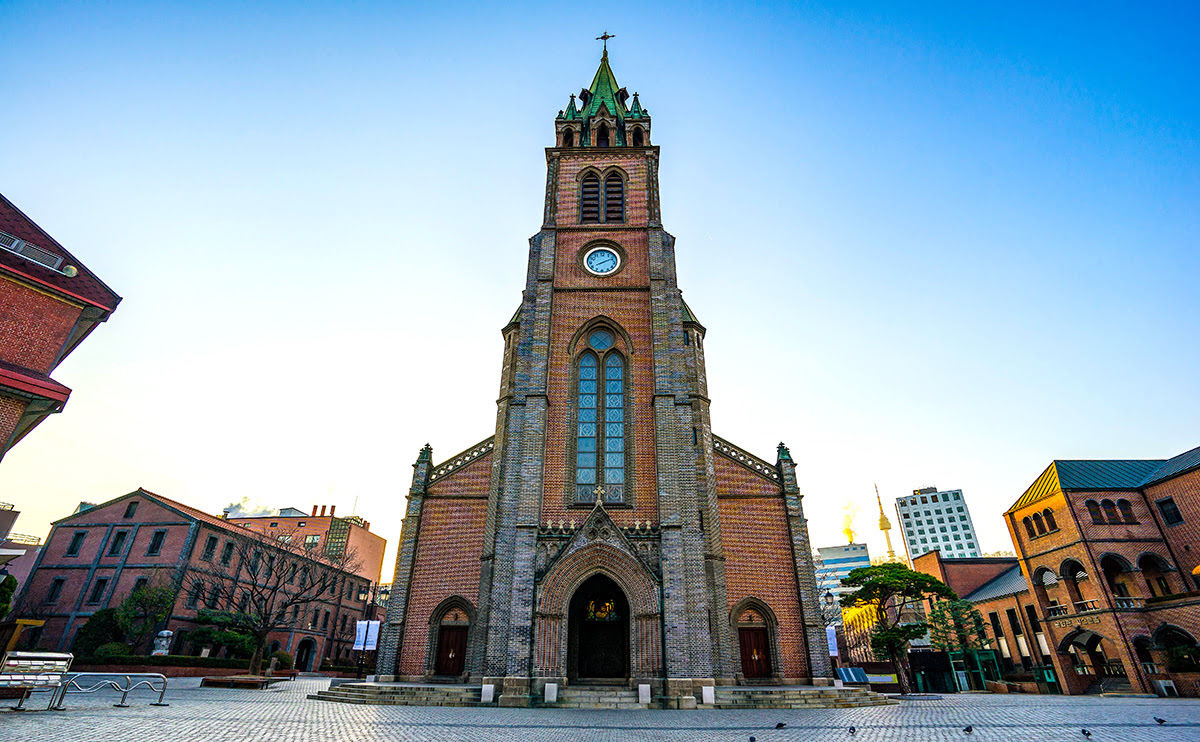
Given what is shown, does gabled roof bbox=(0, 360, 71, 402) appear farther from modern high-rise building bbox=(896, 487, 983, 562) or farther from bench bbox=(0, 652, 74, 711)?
modern high-rise building bbox=(896, 487, 983, 562)

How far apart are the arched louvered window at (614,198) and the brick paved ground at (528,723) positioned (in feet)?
72.8

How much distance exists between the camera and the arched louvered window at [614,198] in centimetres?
3020

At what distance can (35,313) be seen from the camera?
47.3 feet

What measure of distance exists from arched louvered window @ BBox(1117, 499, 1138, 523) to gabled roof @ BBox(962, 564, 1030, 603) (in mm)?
8634

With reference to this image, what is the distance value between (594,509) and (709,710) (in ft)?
23.2

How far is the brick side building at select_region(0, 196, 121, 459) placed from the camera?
13320 mm

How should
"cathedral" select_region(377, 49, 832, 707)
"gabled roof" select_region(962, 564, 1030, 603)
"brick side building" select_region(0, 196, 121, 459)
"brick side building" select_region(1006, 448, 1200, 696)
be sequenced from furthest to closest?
"gabled roof" select_region(962, 564, 1030, 603), "brick side building" select_region(1006, 448, 1200, 696), "cathedral" select_region(377, 49, 832, 707), "brick side building" select_region(0, 196, 121, 459)

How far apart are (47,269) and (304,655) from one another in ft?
138

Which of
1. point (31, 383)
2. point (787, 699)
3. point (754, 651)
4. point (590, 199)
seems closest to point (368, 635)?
point (754, 651)

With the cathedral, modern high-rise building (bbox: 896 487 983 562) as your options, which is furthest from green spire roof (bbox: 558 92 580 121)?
modern high-rise building (bbox: 896 487 983 562)

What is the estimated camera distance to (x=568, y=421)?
24.0m

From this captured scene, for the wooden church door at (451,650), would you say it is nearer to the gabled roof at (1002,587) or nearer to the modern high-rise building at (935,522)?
the gabled roof at (1002,587)

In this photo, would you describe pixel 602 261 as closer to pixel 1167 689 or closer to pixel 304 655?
pixel 1167 689

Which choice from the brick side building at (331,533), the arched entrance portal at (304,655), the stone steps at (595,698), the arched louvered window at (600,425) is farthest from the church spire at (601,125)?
the brick side building at (331,533)
